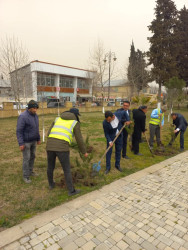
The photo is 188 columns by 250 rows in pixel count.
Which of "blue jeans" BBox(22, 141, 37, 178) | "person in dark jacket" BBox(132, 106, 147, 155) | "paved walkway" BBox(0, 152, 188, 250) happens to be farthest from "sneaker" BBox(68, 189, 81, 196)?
"person in dark jacket" BBox(132, 106, 147, 155)

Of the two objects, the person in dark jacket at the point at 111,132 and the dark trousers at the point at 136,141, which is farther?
the dark trousers at the point at 136,141

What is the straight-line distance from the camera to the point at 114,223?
104 inches

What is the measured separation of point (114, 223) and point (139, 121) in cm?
369

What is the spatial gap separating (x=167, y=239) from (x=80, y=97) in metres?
43.0

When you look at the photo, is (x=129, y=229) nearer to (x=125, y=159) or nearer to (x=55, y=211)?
(x=55, y=211)

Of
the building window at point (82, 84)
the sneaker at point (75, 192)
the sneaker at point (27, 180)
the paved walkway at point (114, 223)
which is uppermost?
the building window at point (82, 84)

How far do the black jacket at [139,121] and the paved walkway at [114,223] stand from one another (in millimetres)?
2297

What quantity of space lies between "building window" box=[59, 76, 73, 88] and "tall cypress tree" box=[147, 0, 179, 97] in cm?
2111

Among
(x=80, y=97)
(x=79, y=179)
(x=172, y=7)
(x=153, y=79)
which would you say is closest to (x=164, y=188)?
(x=79, y=179)

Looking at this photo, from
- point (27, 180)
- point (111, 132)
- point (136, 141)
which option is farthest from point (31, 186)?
point (136, 141)

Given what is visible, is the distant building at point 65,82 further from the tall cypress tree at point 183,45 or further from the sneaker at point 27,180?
the sneaker at point 27,180

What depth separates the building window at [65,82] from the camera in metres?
40.1

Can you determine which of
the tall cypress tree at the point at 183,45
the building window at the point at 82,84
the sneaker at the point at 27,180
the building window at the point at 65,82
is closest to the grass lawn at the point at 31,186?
the sneaker at the point at 27,180

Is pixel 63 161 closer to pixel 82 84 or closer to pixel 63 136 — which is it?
pixel 63 136
